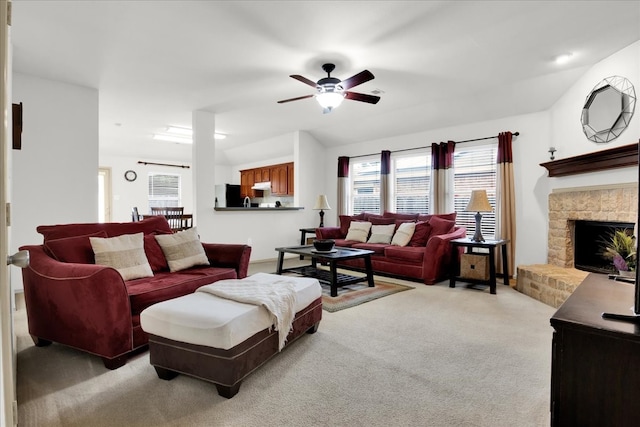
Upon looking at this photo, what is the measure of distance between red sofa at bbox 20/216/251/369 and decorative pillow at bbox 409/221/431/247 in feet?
10.9

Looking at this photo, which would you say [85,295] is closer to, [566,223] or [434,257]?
[434,257]

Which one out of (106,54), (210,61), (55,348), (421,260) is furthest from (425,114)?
(55,348)

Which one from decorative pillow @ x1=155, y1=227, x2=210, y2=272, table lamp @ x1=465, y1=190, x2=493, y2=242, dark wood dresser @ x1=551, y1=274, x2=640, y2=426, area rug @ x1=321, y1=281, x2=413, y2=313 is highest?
table lamp @ x1=465, y1=190, x2=493, y2=242

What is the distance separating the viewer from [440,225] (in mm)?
5047

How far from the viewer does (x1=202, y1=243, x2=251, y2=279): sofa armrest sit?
3.38 meters

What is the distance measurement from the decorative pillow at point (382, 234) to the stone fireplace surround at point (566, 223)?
196 centimetres

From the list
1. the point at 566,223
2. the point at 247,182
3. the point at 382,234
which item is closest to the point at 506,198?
the point at 566,223

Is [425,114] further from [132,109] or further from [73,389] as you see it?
[73,389]

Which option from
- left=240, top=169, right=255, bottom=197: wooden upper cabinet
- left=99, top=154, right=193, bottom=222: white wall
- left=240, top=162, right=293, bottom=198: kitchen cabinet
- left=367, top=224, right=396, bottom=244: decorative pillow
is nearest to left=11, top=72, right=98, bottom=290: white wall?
left=367, top=224, right=396, bottom=244: decorative pillow

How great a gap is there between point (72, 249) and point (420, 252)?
3871mm

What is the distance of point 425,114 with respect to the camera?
557cm

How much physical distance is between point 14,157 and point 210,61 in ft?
8.61

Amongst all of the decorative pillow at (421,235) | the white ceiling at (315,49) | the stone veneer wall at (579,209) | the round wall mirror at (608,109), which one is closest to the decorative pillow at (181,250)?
the white ceiling at (315,49)

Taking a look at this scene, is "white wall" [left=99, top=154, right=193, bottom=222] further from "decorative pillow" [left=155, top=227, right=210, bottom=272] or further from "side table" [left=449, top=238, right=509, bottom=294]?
"side table" [left=449, top=238, right=509, bottom=294]
